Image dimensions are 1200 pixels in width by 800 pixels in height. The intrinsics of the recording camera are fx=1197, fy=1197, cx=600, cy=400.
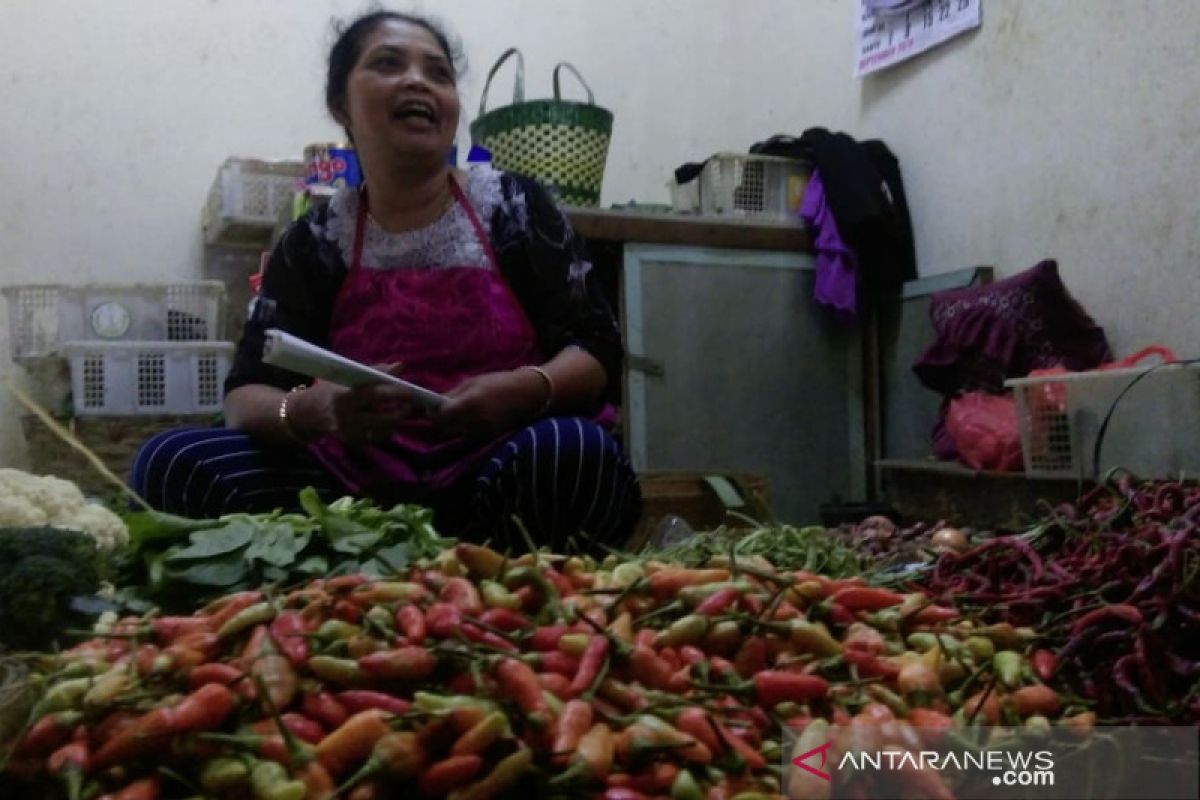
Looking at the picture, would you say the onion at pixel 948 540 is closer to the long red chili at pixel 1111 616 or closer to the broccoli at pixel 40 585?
the long red chili at pixel 1111 616

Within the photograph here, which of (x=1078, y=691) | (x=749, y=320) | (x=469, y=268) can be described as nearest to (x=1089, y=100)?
(x=749, y=320)

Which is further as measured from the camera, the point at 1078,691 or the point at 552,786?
the point at 1078,691

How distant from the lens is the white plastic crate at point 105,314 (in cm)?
337

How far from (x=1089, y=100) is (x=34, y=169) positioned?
10.1 feet

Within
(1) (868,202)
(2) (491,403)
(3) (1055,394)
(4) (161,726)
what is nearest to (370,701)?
(4) (161,726)

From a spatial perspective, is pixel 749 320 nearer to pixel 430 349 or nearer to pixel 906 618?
pixel 430 349

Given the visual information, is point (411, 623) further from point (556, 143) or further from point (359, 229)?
point (556, 143)

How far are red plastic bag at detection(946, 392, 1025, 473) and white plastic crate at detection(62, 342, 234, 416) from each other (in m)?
1.94

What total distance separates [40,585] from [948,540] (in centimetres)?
118

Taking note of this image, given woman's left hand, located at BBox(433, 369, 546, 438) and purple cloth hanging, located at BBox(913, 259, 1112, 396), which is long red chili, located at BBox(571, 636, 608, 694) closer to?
woman's left hand, located at BBox(433, 369, 546, 438)

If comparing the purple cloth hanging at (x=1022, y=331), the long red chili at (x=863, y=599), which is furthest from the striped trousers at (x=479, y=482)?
the purple cloth hanging at (x=1022, y=331)

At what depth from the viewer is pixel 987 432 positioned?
2707 millimetres

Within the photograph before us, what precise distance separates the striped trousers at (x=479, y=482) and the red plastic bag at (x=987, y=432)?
111 cm

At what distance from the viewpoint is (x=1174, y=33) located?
103 inches
